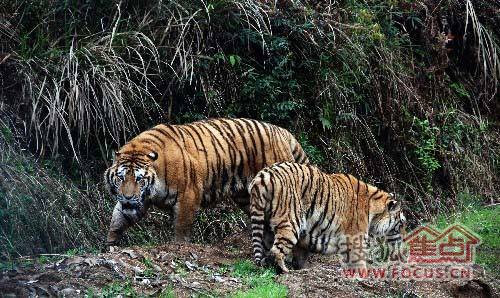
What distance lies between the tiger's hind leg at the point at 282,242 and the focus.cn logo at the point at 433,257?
620mm

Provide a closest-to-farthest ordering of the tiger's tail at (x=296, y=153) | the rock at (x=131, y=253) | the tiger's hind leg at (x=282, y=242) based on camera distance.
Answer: the rock at (x=131, y=253)
the tiger's hind leg at (x=282, y=242)
the tiger's tail at (x=296, y=153)

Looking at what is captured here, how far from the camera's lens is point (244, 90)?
1109cm

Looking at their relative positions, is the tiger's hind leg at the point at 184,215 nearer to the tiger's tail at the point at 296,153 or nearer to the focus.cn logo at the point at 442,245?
the tiger's tail at the point at 296,153

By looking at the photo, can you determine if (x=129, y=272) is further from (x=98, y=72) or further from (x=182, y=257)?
(x=98, y=72)

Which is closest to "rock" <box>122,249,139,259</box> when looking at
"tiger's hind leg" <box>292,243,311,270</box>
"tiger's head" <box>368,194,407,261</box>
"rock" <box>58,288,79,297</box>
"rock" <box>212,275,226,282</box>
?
"rock" <box>212,275,226,282</box>

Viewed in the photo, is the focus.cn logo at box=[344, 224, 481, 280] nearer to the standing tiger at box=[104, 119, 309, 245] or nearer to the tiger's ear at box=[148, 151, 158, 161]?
the standing tiger at box=[104, 119, 309, 245]

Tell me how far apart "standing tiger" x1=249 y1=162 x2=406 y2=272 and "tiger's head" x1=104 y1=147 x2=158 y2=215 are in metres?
1.04

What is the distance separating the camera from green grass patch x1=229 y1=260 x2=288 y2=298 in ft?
21.9

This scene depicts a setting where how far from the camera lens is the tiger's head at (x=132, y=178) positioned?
27.1ft

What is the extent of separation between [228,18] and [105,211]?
10.5 ft

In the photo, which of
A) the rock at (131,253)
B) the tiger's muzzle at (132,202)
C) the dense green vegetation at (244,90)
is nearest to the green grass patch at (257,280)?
the rock at (131,253)

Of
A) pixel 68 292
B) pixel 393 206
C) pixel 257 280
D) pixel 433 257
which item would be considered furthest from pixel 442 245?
pixel 68 292

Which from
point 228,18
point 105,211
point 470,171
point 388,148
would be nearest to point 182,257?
point 105,211

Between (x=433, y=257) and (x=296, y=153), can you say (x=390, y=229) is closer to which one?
(x=433, y=257)
